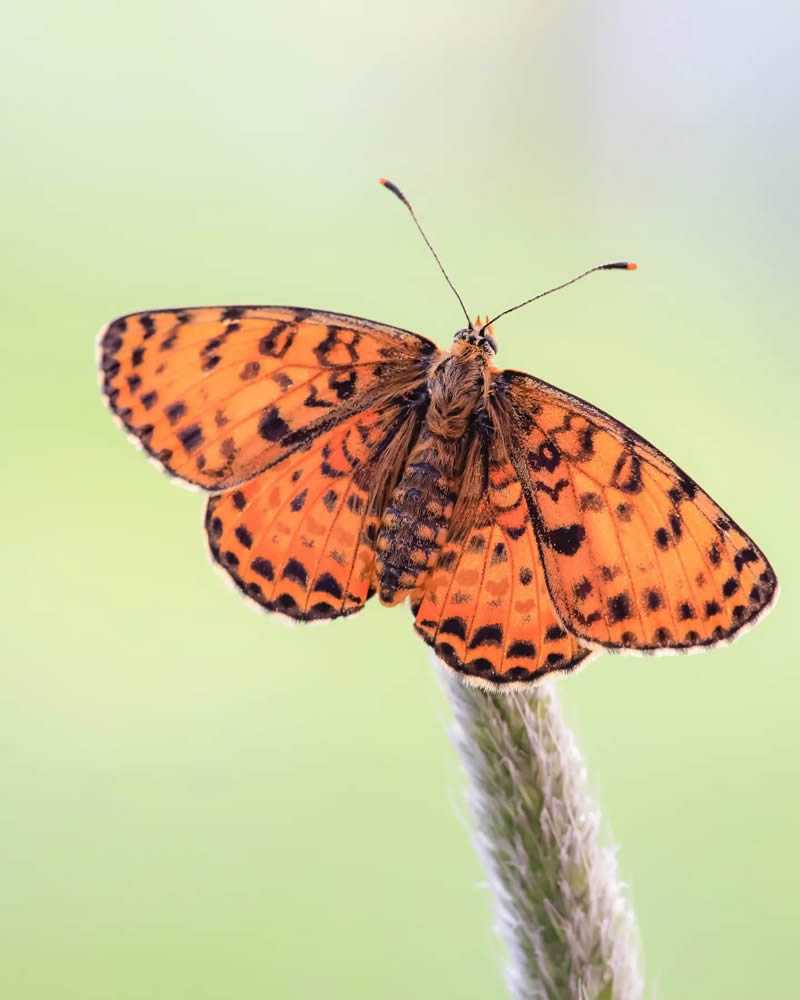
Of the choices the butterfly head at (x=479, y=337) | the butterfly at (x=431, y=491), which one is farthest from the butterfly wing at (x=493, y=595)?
the butterfly head at (x=479, y=337)

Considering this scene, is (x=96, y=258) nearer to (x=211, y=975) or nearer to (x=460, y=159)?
(x=460, y=159)

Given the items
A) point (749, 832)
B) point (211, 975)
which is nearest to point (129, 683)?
point (211, 975)

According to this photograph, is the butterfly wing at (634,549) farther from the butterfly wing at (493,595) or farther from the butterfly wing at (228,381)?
the butterfly wing at (228,381)

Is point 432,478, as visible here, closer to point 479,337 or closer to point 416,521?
point 416,521

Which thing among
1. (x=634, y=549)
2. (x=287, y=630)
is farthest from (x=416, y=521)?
(x=287, y=630)

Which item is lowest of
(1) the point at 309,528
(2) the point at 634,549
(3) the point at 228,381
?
(2) the point at 634,549

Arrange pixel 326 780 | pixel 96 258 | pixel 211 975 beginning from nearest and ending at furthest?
1. pixel 211 975
2. pixel 326 780
3. pixel 96 258
